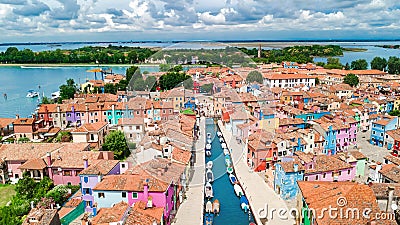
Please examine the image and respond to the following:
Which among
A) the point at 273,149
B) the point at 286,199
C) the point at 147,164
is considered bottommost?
the point at 286,199

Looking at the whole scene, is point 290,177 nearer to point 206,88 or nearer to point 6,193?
point 206,88

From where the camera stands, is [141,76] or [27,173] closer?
[141,76]

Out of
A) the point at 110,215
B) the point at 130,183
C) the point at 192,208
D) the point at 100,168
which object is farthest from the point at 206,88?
the point at 100,168

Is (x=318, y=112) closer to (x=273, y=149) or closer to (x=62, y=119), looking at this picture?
(x=273, y=149)

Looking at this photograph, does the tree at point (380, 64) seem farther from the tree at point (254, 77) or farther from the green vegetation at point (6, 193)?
the tree at point (254, 77)

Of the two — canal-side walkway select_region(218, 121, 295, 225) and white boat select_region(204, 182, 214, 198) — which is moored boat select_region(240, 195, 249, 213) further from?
white boat select_region(204, 182, 214, 198)

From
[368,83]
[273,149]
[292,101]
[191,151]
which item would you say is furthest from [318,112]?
[368,83]
